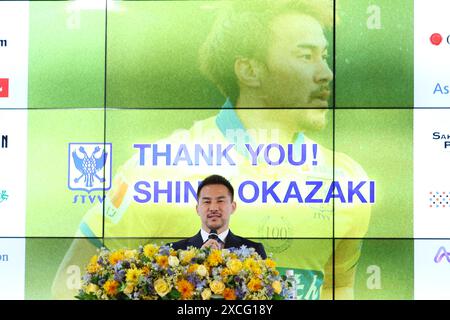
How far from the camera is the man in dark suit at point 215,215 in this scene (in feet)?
11.6

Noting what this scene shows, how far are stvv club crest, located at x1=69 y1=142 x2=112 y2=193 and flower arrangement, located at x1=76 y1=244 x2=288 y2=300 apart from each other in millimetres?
342

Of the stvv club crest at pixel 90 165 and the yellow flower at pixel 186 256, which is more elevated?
the stvv club crest at pixel 90 165

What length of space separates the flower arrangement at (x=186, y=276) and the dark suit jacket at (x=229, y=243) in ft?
0.07

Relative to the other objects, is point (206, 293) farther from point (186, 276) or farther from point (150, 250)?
point (150, 250)

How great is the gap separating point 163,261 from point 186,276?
0.13 meters

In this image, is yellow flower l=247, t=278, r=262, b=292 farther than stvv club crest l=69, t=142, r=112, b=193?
No

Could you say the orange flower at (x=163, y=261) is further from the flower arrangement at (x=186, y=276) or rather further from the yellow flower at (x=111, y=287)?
the yellow flower at (x=111, y=287)

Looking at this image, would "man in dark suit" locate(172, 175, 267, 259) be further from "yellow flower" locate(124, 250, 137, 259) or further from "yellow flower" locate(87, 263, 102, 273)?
"yellow flower" locate(87, 263, 102, 273)

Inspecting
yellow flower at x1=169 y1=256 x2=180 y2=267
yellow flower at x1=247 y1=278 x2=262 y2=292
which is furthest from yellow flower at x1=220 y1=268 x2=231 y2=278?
yellow flower at x1=169 y1=256 x2=180 y2=267

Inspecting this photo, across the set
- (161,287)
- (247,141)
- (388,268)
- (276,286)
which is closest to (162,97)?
(247,141)

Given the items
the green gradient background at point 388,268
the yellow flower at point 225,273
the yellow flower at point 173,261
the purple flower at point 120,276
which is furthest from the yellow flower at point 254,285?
the purple flower at point 120,276

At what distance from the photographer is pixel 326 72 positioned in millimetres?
3566

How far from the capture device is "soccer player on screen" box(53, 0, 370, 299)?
3.54 meters
